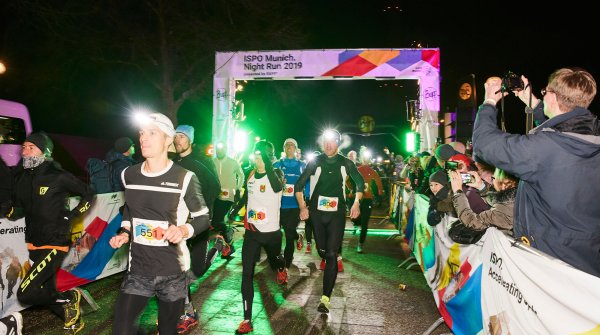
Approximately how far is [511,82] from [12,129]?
11245 millimetres

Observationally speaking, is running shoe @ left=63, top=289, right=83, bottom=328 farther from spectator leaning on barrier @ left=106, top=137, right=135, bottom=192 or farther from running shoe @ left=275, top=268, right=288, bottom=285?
spectator leaning on barrier @ left=106, top=137, right=135, bottom=192

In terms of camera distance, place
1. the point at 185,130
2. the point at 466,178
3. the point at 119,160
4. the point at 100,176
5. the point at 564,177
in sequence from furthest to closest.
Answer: the point at 119,160 → the point at 100,176 → the point at 185,130 → the point at 466,178 → the point at 564,177

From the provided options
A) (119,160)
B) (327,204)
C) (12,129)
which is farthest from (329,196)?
(12,129)

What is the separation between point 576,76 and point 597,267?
1.22m

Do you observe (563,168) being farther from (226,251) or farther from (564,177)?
(226,251)

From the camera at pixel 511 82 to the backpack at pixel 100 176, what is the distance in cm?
724

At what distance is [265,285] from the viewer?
6684 millimetres

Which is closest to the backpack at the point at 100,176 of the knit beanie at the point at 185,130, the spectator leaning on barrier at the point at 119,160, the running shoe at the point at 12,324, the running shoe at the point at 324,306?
the spectator leaning on barrier at the point at 119,160

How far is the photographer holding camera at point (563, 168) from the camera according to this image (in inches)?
104

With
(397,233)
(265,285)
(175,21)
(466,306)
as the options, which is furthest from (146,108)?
(466,306)

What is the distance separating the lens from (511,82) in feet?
10.5

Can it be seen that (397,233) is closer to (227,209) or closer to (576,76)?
(227,209)

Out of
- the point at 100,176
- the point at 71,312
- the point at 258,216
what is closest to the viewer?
the point at 71,312

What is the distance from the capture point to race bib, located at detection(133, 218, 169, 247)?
10.7 ft
